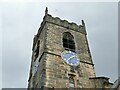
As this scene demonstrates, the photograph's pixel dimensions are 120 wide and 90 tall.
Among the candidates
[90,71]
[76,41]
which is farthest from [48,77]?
[76,41]

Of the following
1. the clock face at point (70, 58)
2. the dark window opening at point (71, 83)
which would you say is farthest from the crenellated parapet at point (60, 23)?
the dark window opening at point (71, 83)

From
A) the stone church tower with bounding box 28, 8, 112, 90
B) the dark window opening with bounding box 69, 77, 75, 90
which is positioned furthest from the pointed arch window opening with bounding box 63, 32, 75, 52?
the dark window opening with bounding box 69, 77, 75, 90

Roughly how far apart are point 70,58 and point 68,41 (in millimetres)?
2473

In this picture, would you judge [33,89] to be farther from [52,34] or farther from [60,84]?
[52,34]

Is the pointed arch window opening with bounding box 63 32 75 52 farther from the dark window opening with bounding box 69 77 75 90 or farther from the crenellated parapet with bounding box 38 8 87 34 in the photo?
the dark window opening with bounding box 69 77 75 90

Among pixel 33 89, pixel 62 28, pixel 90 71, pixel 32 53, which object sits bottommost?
pixel 33 89

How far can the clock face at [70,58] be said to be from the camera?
21.6 meters

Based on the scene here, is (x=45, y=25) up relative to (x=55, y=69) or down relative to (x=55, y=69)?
up

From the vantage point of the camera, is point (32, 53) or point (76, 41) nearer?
point (76, 41)

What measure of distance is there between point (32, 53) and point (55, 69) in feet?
25.0

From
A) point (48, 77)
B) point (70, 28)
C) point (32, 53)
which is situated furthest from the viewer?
point (32, 53)

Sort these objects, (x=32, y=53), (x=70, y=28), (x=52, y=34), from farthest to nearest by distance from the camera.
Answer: (x=32, y=53) < (x=70, y=28) < (x=52, y=34)

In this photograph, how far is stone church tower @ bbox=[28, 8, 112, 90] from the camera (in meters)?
19.9

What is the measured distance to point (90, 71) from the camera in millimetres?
22172
